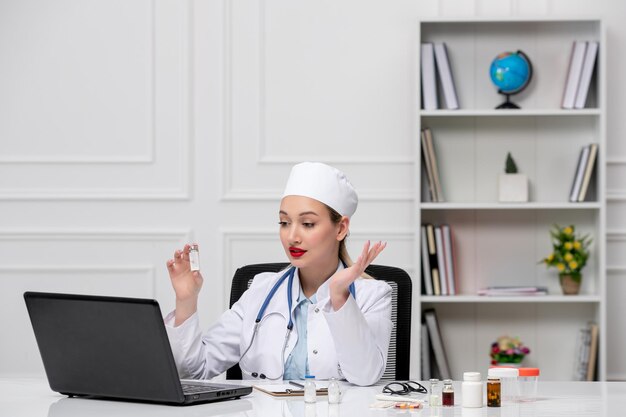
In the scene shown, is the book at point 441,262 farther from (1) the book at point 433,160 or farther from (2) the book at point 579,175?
(2) the book at point 579,175

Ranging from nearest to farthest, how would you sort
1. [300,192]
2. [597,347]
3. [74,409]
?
[74,409], [300,192], [597,347]

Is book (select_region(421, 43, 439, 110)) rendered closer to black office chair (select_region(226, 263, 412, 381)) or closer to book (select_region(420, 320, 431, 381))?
book (select_region(420, 320, 431, 381))

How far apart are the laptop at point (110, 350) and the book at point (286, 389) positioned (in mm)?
63

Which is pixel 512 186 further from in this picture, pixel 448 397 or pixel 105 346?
pixel 105 346

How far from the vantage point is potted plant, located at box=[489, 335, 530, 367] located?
4.01 m

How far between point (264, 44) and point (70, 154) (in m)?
1.02

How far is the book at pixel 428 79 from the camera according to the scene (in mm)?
3973

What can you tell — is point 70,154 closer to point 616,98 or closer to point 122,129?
point 122,129

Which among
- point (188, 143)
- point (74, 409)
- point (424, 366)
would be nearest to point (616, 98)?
point (424, 366)

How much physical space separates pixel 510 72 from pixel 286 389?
2418mm

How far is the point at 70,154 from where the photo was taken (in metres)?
4.20

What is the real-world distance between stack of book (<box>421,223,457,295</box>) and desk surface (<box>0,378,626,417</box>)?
198cm

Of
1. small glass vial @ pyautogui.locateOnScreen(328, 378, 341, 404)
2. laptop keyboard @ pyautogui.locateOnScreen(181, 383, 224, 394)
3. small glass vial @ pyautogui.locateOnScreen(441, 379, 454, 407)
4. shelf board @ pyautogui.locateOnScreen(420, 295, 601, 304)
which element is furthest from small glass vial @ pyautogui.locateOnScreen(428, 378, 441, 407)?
shelf board @ pyautogui.locateOnScreen(420, 295, 601, 304)

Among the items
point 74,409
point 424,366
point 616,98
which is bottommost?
point 424,366
